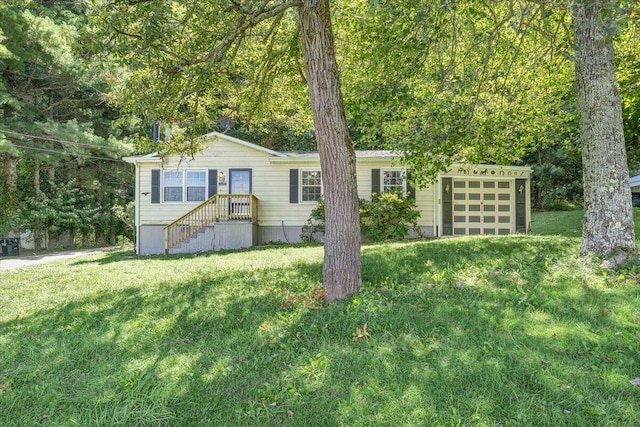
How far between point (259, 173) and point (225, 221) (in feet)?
6.78

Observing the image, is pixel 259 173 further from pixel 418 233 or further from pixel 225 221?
pixel 418 233

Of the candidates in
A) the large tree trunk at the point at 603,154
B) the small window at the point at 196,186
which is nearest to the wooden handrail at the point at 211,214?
the small window at the point at 196,186

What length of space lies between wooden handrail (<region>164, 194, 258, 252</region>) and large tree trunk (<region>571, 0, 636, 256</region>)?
9357 mm

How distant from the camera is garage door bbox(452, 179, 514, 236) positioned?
43.2 feet

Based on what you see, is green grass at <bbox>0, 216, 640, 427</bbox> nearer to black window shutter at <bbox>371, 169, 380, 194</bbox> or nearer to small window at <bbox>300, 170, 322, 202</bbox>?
black window shutter at <bbox>371, 169, 380, 194</bbox>

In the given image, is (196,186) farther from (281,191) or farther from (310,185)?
(310,185)

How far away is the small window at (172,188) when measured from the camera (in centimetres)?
1337

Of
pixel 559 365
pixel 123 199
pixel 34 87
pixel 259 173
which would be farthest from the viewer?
pixel 123 199

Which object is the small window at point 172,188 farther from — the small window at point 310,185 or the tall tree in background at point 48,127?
the small window at point 310,185

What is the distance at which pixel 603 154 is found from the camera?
199 inches

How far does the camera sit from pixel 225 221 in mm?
12414

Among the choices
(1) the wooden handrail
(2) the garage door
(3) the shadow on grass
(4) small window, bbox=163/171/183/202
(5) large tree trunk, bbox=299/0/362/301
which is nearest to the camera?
(3) the shadow on grass

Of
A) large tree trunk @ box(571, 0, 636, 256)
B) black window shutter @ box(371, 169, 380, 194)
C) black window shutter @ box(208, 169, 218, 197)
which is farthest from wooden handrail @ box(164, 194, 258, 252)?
large tree trunk @ box(571, 0, 636, 256)

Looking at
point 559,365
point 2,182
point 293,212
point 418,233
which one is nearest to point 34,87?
point 2,182
